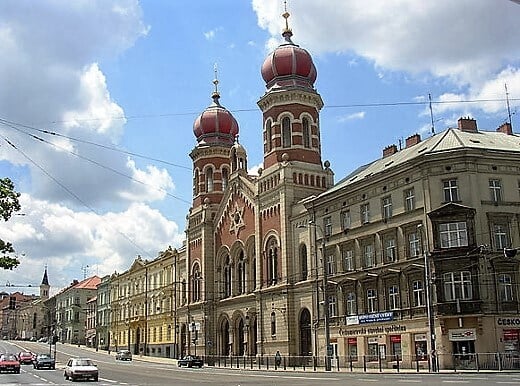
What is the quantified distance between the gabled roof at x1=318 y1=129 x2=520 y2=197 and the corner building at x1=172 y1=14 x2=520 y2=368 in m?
0.19

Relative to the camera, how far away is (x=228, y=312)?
76125 mm

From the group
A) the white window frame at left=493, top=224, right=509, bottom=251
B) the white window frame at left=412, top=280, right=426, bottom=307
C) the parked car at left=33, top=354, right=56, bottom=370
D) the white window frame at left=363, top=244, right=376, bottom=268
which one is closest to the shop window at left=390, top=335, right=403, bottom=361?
the white window frame at left=412, top=280, right=426, bottom=307

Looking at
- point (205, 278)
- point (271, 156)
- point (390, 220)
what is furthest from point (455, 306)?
point (205, 278)

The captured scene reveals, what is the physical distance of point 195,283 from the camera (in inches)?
3334

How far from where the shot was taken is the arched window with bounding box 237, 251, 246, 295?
74.2 m

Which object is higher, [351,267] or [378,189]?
[378,189]

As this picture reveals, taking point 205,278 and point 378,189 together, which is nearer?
point 378,189

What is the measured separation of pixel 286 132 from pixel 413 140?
15768 millimetres

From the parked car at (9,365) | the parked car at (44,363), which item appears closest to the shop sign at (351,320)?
the parked car at (9,365)

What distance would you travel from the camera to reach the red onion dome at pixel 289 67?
71.1 meters

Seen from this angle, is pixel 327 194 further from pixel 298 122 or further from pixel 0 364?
pixel 0 364

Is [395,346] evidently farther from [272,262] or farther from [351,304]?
[272,262]

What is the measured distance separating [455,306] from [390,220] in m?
8.78

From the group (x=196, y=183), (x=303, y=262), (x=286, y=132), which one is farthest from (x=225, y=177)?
Result: (x=303, y=262)
